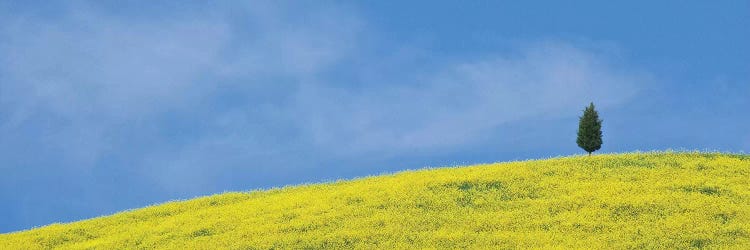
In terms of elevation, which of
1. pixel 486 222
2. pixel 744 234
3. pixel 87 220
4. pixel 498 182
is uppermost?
pixel 87 220

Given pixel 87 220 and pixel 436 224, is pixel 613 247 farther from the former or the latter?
pixel 87 220

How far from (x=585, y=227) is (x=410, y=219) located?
596cm

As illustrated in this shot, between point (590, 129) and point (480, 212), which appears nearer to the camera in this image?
point (480, 212)

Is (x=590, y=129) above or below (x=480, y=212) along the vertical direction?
above

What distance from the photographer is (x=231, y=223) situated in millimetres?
34688

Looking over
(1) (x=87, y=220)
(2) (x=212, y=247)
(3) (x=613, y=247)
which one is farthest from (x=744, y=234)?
(1) (x=87, y=220)

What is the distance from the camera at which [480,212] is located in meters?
32.4

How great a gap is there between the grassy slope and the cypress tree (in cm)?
81

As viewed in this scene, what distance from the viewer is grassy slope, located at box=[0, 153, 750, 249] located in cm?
2930

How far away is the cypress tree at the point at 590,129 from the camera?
40.8 m

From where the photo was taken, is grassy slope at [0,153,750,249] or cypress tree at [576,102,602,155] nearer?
grassy slope at [0,153,750,249]

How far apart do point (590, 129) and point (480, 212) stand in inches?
424

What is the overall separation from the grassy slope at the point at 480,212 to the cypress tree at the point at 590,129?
81 cm

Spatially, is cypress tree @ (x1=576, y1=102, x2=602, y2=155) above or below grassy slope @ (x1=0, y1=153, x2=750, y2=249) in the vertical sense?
above
